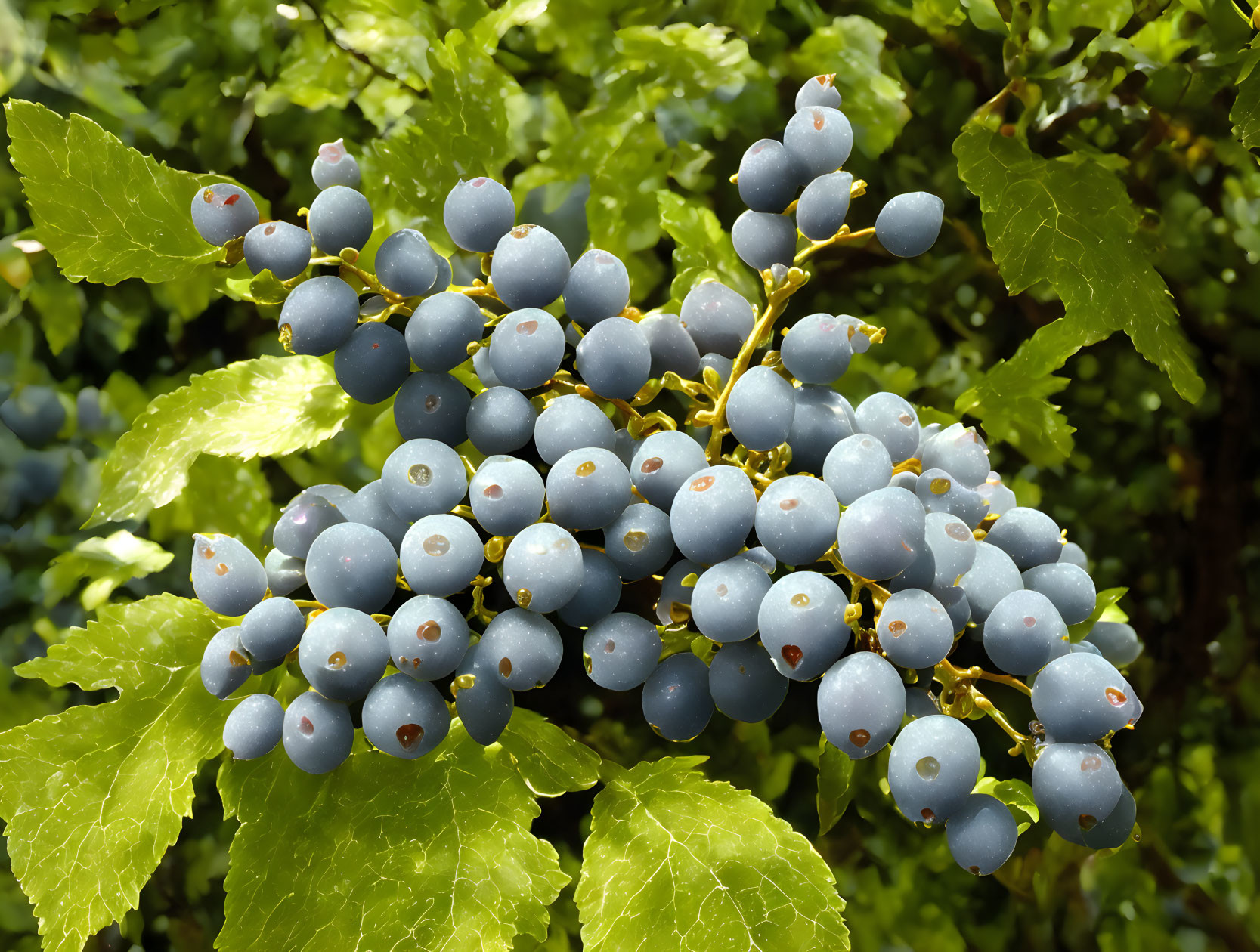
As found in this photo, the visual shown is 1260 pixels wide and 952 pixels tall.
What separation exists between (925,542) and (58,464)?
748 mm

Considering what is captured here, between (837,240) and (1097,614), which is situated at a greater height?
(837,240)

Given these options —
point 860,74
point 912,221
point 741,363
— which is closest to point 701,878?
point 741,363

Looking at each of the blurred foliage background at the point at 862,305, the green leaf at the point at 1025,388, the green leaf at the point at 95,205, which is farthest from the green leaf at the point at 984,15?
the green leaf at the point at 95,205

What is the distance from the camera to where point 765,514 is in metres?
0.45

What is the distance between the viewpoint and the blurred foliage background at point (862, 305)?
0.74 meters

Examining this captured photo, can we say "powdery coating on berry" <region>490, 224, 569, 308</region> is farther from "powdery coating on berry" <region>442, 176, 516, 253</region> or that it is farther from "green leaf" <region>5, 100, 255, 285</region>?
"green leaf" <region>5, 100, 255, 285</region>

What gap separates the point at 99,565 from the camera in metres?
0.78

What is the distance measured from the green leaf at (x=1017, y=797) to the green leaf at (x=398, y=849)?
27 centimetres

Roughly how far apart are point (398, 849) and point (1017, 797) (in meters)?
0.40

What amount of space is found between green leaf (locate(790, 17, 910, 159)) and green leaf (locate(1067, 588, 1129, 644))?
42cm

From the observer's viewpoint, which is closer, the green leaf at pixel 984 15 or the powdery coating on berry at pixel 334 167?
the powdery coating on berry at pixel 334 167

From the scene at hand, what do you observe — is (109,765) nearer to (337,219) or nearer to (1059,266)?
(337,219)

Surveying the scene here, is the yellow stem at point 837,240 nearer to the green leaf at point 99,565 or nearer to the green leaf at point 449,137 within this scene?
the green leaf at point 449,137

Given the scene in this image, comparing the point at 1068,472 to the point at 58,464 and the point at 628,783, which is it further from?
→ the point at 58,464
